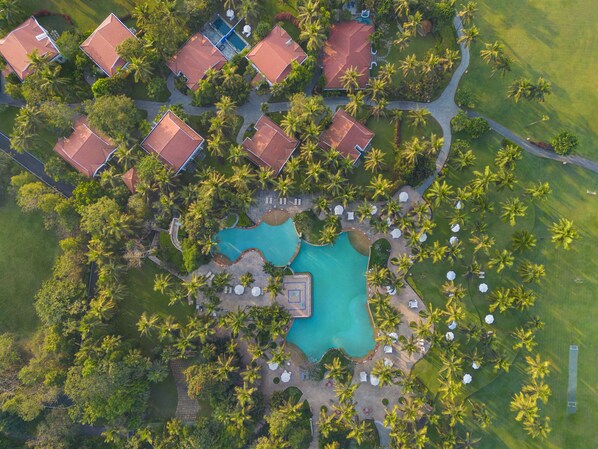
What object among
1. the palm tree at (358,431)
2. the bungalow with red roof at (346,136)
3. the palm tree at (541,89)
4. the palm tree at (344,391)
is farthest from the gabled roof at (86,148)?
the palm tree at (541,89)

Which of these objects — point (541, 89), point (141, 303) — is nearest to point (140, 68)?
point (141, 303)

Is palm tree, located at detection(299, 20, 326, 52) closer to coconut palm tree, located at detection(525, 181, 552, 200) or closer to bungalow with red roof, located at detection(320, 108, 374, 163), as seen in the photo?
bungalow with red roof, located at detection(320, 108, 374, 163)

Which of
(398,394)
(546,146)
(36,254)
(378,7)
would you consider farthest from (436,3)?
(36,254)

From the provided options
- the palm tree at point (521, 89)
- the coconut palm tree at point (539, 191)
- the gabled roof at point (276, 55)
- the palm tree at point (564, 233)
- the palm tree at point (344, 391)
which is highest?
the palm tree at point (521, 89)

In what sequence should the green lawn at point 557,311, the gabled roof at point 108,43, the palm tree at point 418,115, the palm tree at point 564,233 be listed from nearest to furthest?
1. the palm tree at point 564,233
2. the palm tree at point 418,115
3. the gabled roof at point 108,43
4. the green lawn at point 557,311

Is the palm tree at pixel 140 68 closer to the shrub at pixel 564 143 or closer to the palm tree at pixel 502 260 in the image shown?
the palm tree at pixel 502 260

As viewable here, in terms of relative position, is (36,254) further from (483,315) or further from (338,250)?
(483,315)

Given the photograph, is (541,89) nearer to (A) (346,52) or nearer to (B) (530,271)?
(B) (530,271)
